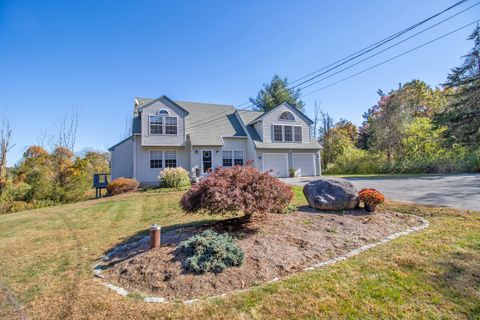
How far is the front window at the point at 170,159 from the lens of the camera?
694 inches

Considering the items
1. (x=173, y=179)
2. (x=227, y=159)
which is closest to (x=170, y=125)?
(x=173, y=179)

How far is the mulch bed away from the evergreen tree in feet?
97.7

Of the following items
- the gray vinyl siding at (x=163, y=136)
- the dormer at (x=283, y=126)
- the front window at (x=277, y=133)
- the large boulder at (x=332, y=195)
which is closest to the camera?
the large boulder at (x=332, y=195)

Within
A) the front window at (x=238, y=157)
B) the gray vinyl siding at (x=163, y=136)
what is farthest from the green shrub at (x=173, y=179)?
the front window at (x=238, y=157)

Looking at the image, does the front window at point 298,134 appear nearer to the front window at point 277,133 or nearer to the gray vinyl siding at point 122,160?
the front window at point 277,133

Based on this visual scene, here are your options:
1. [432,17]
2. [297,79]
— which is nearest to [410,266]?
[432,17]

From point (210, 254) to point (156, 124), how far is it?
582 inches

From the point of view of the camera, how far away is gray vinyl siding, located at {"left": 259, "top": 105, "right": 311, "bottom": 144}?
64.4 ft

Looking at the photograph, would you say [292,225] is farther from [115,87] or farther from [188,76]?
[115,87]

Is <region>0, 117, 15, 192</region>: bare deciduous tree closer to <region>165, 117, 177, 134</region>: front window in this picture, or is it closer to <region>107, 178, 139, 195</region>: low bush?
<region>107, 178, 139, 195</region>: low bush

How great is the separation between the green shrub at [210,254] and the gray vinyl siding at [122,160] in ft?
49.3

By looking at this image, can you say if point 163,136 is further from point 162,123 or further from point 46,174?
point 46,174

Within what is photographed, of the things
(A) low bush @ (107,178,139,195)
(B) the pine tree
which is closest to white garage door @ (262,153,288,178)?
(A) low bush @ (107,178,139,195)

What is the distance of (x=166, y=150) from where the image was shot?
692 inches
